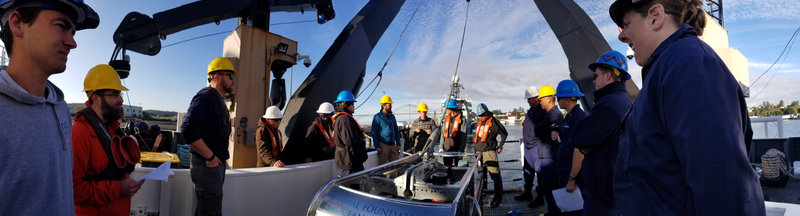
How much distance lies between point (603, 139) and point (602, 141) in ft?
0.05

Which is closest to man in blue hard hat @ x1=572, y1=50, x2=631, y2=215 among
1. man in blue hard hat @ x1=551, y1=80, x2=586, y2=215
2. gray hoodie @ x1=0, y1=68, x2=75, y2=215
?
man in blue hard hat @ x1=551, y1=80, x2=586, y2=215

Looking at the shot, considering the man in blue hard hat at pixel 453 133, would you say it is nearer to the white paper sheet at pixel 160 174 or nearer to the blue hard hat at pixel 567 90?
the blue hard hat at pixel 567 90

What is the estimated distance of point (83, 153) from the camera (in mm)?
1516

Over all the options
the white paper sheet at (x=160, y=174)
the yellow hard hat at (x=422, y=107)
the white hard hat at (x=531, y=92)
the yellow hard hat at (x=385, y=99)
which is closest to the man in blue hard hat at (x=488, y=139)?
the white hard hat at (x=531, y=92)

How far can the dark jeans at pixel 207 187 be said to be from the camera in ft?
7.63

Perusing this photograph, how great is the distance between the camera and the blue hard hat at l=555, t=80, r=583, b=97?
316cm

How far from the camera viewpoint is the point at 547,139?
4039mm

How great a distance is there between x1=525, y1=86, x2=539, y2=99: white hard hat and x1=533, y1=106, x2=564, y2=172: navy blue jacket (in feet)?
1.85

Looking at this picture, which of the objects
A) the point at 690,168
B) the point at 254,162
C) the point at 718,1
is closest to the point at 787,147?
the point at 718,1

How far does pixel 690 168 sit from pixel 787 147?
870 cm

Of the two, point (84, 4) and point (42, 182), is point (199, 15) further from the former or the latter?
point (42, 182)

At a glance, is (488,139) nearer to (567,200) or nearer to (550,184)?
(550,184)

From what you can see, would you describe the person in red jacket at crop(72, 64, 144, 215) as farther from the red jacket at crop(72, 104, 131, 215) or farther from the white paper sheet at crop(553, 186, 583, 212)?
the white paper sheet at crop(553, 186, 583, 212)

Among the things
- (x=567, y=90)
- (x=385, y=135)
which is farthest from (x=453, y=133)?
(x=567, y=90)
